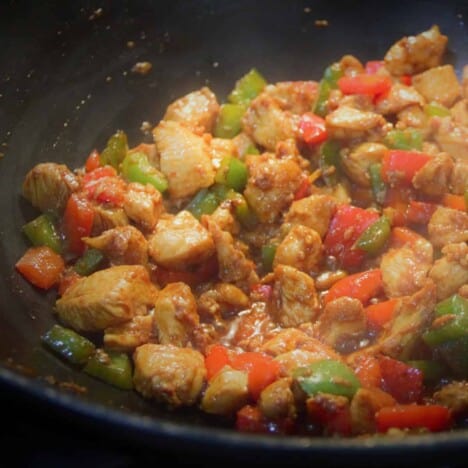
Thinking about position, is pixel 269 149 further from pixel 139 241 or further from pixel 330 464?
pixel 330 464

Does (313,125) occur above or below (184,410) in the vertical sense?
above

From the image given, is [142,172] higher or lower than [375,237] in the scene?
higher

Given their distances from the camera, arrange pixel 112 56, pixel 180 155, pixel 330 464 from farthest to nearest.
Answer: pixel 112 56, pixel 180 155, pixel 330 464

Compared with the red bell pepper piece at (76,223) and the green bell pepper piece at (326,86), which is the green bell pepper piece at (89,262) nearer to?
the red bell pepper piece at (76,223)

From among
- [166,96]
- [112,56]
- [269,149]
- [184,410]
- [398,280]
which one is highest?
[112,56]

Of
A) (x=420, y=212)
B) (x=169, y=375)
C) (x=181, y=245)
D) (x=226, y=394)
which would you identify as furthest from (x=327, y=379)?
(x=420, y=212)

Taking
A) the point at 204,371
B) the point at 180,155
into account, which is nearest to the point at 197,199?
the point at 180,155

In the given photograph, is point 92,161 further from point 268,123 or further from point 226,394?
point 226,394
